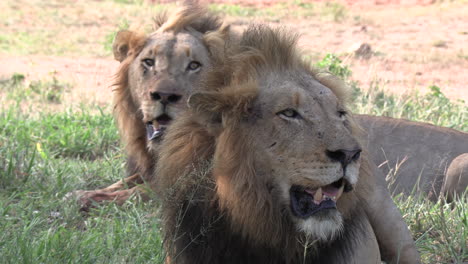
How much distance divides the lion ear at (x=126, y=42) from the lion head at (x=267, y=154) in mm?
1980

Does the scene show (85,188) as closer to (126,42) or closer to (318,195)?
(126,42)

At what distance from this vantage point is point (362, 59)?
1011cm

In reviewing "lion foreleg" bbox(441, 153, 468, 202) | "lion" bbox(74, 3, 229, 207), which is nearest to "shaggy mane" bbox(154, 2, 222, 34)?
"lion" bbox(74, 3, 229, 207)

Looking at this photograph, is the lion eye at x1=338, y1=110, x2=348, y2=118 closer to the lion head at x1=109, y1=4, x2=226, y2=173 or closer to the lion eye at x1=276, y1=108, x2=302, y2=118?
the lion eye at x1=276, y1=108, x2=302, y2=118

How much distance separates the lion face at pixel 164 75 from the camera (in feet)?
14.9

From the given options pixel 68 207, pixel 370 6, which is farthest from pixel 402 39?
pixel 68 207

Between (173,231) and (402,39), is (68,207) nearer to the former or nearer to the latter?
(173,231)

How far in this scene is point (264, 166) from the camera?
2807mm

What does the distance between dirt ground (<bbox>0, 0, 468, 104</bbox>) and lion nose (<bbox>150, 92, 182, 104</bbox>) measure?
2.53 metres

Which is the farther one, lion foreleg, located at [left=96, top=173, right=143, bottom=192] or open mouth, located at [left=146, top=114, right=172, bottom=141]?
lion foreleg, located at [left=96, top=173, right=143, bottom=192]

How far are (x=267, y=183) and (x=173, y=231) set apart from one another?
Result: 0.49 meters

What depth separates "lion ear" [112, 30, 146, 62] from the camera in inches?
195

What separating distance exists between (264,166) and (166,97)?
1801 millimetres

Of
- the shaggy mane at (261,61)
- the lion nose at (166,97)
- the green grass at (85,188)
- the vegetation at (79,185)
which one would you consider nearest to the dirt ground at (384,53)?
the vegetation at (79,185)
